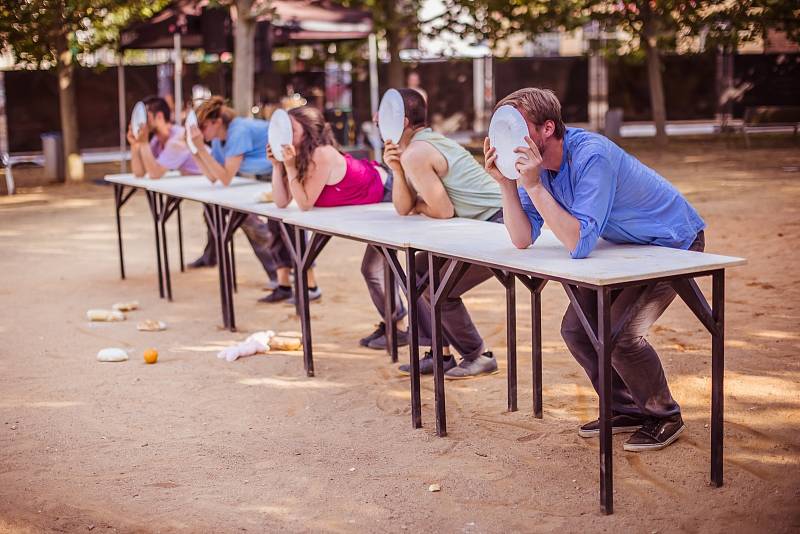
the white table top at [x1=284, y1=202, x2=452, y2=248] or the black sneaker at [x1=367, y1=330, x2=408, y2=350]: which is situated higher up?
the white table top at [x1=284, y1=202, x2=452, y2=248]

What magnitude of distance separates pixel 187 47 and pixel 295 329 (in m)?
9.35

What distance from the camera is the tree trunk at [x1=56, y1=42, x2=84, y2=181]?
14617 millimetres

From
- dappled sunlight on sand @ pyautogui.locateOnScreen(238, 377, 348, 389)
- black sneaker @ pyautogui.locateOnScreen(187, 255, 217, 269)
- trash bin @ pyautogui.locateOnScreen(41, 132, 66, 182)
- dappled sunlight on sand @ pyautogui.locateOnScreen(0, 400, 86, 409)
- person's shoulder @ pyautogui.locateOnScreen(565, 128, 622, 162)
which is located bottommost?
dappled sunlight on sand @ pyautogui.locateOnScreen(0, 400, 86, 409)

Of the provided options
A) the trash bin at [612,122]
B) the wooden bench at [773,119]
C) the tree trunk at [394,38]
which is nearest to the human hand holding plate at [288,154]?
the tree trunk at [394,38]

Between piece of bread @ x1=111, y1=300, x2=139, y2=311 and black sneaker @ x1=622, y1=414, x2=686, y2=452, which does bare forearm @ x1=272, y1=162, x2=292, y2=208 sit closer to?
piece of bread @ x1=111, y1=300, x2=139, y2=311

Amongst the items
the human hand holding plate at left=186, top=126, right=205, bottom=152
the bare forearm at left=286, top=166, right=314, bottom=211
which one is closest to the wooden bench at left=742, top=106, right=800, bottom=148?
the human hand holding plate at left=186, top=126, right=205, bottom=152

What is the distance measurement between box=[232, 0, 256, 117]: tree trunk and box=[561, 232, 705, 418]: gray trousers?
8.99 meters

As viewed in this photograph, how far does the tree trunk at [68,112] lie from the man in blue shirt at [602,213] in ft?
39.8

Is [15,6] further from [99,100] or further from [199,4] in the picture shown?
[99,100]

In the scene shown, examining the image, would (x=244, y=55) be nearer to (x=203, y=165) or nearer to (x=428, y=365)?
(x=203, y=165)

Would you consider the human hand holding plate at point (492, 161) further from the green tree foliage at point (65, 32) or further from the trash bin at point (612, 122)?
the trash bin at point (612, 122)

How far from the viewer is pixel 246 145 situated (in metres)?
7.04

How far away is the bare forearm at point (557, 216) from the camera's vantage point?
3604 millimetres

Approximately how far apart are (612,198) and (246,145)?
3917mm
